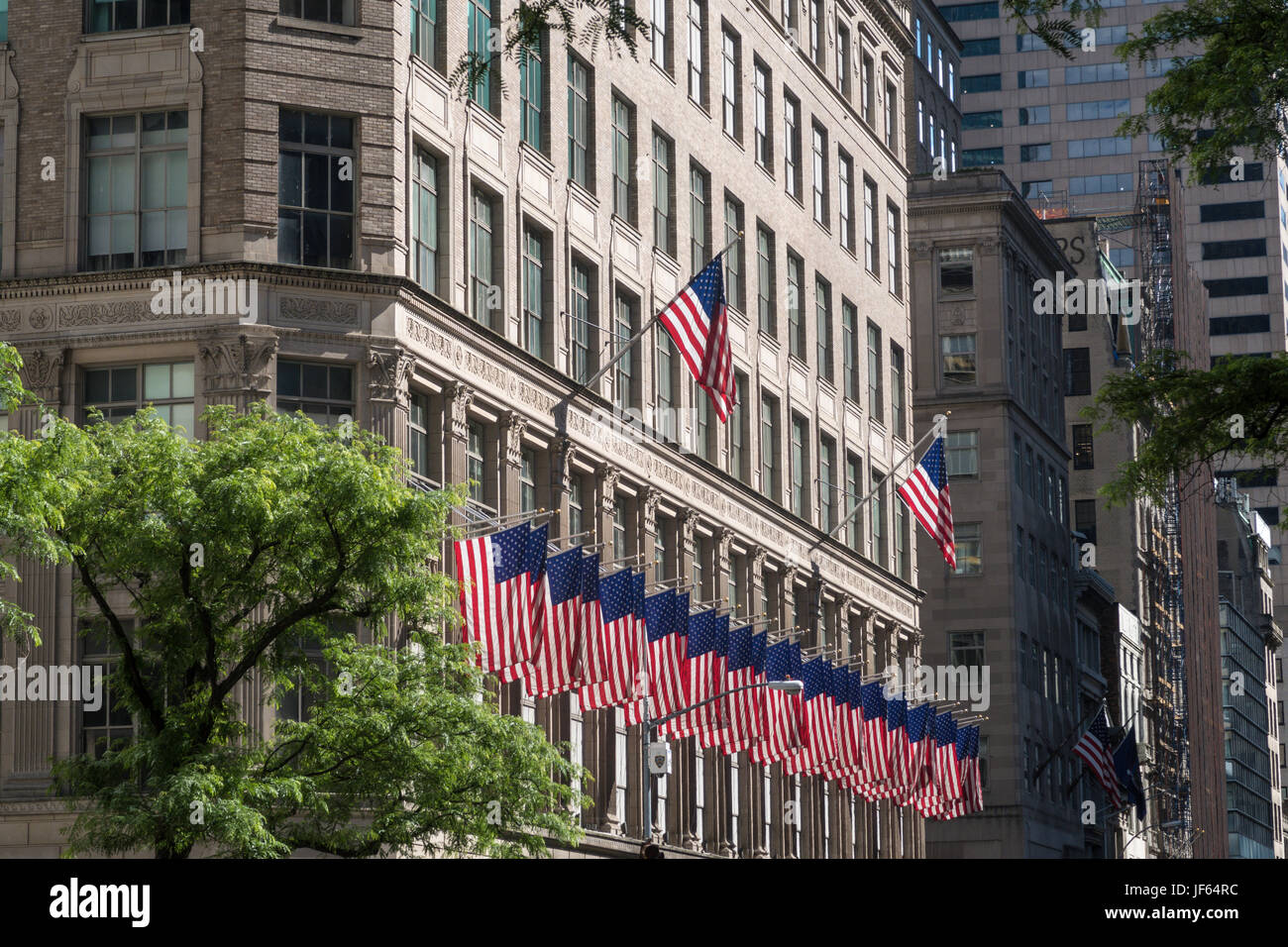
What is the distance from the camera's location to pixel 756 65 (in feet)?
224

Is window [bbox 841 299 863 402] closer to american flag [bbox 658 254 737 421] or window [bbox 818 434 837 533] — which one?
window [bbox 818 434 837 533]

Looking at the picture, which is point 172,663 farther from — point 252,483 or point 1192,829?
point 1192,829

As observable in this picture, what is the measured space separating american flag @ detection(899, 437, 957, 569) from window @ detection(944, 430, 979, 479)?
4342cm

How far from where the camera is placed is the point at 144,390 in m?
42.8

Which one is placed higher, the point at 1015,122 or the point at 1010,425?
the point at 1015,122

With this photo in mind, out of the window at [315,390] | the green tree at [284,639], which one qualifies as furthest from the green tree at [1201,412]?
the window at [315,390]

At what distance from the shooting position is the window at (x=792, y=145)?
231 ft

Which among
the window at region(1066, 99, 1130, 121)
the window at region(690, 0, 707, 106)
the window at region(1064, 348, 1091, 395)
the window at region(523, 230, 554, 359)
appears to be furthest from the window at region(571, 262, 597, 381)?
the window at region(1066, 99, 1130, 121)

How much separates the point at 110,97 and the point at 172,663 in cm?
1781

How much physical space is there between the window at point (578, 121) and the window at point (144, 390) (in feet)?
46.5

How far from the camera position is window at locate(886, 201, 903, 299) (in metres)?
81.5

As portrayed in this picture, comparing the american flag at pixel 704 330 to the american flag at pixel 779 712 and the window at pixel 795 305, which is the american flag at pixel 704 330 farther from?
the window at pixel 795 305

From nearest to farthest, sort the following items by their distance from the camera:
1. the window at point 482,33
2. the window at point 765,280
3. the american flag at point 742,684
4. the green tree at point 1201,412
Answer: the green tree at point 1201,412, the window at point 482,33, the american flag at point 742,684, the window at point 765,280

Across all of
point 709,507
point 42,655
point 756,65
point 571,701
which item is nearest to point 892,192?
point 756,65
